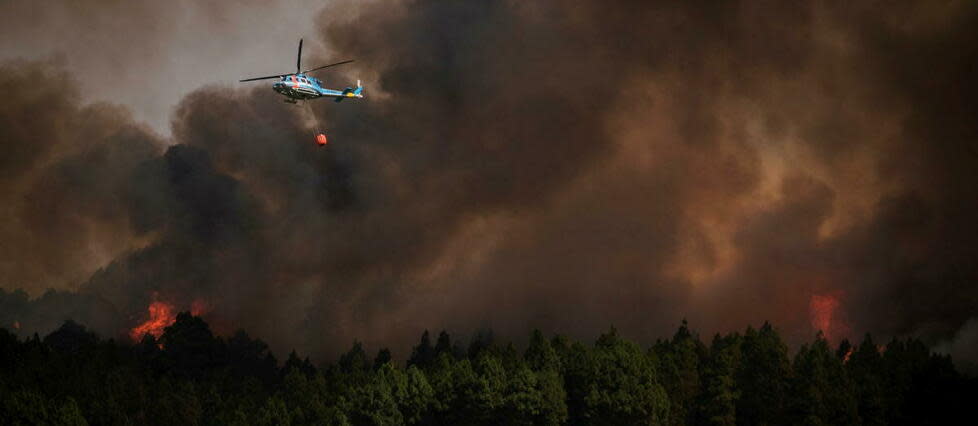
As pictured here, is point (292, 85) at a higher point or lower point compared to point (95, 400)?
higher

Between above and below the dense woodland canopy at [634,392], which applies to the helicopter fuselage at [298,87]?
above

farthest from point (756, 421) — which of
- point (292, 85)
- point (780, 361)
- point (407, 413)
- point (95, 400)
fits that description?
point (95, 400)

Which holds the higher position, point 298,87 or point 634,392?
point 298,87

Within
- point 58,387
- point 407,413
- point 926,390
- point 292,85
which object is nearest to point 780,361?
point 926,390

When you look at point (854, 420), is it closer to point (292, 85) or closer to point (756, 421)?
point (756, 421)

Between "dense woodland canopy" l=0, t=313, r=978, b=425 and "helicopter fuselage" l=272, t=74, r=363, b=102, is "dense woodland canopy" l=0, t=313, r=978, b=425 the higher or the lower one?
the lower one

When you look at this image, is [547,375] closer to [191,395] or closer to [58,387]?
[191,395]

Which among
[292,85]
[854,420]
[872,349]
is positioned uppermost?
[292,85]

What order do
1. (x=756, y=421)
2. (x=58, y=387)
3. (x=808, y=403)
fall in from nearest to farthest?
(x=808, y=403) → (x=756, y=421) → (x=58, y=387)

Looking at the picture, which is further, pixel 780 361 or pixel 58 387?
pixel 58 387

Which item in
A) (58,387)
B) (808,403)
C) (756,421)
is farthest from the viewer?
(58,387)
